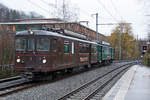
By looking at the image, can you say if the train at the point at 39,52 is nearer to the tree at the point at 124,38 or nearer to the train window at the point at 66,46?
the train window at the point at 66,46

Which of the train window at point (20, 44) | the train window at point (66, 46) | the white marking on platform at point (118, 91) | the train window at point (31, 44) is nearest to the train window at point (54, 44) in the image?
the train window at point (31, 44)

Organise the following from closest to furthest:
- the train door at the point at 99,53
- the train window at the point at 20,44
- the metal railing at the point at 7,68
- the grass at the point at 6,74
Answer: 1. the train window at the point at 20,44
2. the grass at the point at 6,74
3. the metal railing at the point at 7,68
4. the train door at the point at 99,53

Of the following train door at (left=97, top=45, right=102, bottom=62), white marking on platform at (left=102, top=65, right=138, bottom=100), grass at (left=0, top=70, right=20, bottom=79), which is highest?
train door at (left=97, top=45, right=102, bottom=62)

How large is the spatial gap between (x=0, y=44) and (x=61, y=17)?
13.3m

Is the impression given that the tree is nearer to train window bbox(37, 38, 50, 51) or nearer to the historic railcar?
the historic railcar

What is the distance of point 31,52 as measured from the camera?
13508mm

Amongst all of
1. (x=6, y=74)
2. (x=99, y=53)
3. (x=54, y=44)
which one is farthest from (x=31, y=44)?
(x=99, y=53)

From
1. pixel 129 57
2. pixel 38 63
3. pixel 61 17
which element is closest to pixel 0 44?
pixel 38 63

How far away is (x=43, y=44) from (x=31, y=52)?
2.78ft

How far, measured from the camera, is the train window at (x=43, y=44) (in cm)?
1344

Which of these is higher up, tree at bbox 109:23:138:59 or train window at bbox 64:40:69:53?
tree at bbox 109:23:138:59

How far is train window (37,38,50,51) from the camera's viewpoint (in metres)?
13.4

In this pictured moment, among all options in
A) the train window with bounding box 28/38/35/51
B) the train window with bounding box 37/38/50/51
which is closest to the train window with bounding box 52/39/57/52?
the train window with bounding box 37/38/50/51

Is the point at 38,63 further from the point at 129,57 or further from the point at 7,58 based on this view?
the point at 129,57
